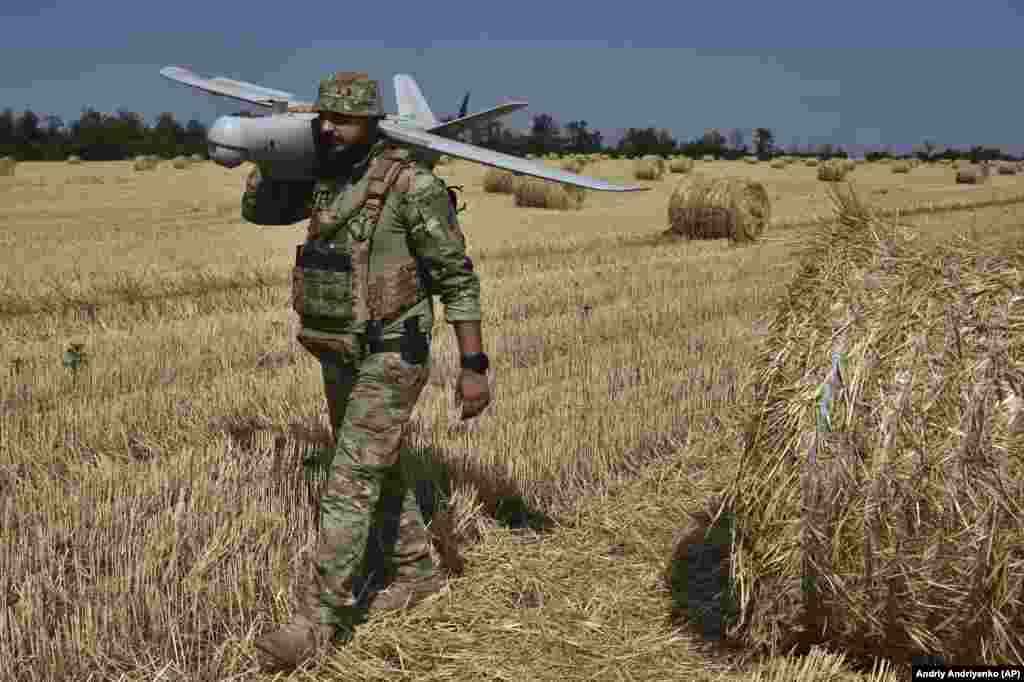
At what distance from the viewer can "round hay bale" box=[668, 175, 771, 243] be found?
1641cm

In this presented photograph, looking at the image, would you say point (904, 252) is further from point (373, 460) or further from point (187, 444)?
point (187, 444)

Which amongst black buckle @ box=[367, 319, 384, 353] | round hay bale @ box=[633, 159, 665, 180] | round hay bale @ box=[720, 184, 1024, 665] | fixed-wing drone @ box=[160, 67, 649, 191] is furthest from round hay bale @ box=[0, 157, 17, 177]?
round hay bale @ box=[720, 184, 1024, 665]

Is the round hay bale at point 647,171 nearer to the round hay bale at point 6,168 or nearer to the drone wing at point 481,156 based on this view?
the round hay bale at point 6,168

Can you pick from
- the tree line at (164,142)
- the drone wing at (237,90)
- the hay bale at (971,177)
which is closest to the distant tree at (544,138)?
the tree line at (164,142)

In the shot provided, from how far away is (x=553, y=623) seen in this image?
13.9ft

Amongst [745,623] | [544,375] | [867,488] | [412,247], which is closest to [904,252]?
[867,488]

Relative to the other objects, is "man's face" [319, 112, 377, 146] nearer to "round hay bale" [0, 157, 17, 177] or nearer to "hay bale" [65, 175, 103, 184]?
"hay bale" [65, 175, 103, 184]

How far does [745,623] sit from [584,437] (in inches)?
89.3

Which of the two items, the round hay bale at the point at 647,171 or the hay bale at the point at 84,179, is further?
the round hay bale at the point at 647,171

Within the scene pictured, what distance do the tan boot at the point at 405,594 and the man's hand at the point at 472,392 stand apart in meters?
0.95

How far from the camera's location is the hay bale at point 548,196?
22656mm

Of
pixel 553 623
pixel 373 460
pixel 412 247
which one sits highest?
pixel 412 247

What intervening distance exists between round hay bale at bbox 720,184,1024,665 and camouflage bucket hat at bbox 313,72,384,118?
78.5 inches

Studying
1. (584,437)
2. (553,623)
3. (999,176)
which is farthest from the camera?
(999,176)
